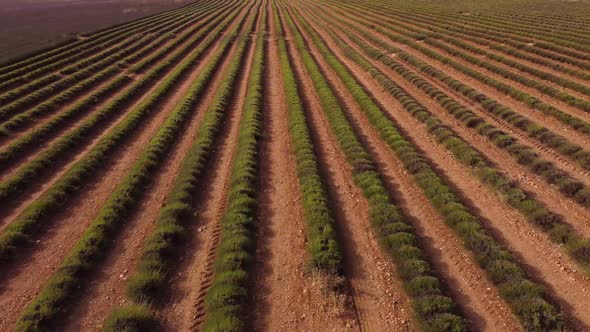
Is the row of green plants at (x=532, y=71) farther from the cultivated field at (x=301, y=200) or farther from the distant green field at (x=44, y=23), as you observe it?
the distant green field at (x=44, y=23)

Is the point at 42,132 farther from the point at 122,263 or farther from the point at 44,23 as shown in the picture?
the point at 44,23

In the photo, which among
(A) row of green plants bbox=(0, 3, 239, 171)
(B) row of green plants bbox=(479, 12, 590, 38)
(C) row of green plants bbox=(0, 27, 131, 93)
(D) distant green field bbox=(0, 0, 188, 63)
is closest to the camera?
(A) row of green plants bbox=(0, 3, 239, 171)

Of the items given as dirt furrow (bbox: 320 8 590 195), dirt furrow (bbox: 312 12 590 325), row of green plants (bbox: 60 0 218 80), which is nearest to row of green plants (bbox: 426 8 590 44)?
dirt furrow (bbox: 320 8 590 195)

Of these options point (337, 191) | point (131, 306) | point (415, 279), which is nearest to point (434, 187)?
point (337, 191)

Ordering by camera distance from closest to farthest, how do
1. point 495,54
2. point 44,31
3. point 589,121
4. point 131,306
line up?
point 131,306
point 589,121
point 495,54
point 44,31

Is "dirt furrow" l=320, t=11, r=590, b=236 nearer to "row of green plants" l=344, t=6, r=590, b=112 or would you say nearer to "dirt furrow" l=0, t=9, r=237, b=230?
"row of green plants" l=344, t=6, r=590, b=112

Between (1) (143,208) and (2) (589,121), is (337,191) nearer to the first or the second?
(1) (143,208)

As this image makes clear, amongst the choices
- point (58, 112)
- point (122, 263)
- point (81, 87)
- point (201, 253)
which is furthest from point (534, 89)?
point (81, 87)
